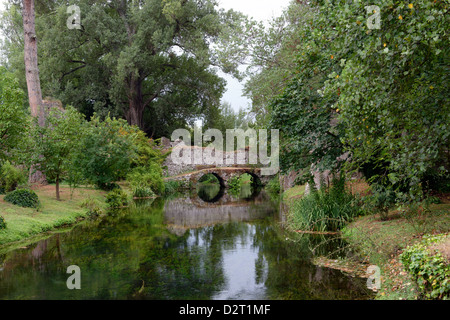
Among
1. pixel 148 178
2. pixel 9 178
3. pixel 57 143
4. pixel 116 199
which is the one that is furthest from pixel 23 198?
pixel 148 178

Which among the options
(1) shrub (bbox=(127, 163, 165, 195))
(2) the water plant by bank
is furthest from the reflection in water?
(1) shrub (bbox=(127, 163, 165, 195))

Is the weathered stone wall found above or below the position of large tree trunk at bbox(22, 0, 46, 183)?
below

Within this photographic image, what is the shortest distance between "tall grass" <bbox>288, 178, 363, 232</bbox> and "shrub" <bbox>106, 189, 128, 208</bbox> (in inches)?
397

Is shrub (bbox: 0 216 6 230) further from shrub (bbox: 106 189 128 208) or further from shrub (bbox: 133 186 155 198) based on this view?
shrub (bbox: 133 186 155 198)

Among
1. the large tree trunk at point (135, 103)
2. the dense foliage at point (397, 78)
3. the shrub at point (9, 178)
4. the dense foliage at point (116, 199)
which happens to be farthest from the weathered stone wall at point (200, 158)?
the dense foliage at point (397, 78)

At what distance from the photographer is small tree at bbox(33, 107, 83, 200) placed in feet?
47.9

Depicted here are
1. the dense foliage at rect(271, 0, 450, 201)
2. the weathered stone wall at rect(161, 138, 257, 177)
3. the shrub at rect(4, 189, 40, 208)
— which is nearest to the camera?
the dense foliage at rect(271, 0, 450, 201)

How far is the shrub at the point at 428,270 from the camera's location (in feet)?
16.8

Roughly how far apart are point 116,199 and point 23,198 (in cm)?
601

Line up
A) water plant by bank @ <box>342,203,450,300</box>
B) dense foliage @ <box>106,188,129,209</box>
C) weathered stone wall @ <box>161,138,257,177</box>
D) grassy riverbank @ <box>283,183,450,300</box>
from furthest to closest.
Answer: weathered stone wall @ <box>161,138,257,177</box>
dense foliage @ <box>106,188,129,209</box>
grassy riverbank @ <box>283,183,450,300</box>
water plant by bank @ <box>342,203,450,300</box>

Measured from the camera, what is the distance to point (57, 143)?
1477 cm

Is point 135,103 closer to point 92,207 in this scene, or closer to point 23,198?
point 92,207

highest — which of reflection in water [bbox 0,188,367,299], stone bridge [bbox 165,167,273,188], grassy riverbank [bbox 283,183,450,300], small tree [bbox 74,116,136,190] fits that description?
small tree [bbox 74,116,136,190]
